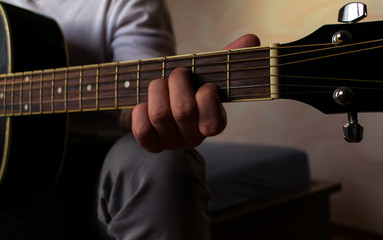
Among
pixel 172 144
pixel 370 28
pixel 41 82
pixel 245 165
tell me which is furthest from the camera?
pixel 245 165

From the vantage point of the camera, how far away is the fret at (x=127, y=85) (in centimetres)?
51

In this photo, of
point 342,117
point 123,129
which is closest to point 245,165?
point 123,129

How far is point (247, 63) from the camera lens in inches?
17.4

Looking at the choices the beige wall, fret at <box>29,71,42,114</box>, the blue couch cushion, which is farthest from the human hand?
the beige wall

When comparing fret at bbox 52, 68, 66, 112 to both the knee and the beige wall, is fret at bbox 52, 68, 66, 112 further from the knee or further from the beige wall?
the beige wall

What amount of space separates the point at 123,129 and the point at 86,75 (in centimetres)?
29

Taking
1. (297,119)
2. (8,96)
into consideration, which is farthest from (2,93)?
(297,119)

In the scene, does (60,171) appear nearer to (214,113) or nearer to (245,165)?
(214,113)

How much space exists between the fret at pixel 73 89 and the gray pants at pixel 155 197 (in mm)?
116

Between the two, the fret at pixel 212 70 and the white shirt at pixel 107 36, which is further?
the white shirt at pixel 107 36

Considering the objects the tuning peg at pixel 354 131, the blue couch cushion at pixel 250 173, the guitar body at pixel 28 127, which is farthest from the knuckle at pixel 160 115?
the blue couch cushion at pixel 250 173

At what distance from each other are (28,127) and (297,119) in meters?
1.48

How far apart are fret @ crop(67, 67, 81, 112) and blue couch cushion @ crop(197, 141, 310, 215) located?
1.58ft

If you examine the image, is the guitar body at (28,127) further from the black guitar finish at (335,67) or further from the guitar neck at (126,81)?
the black guitar finish at (335,67)
